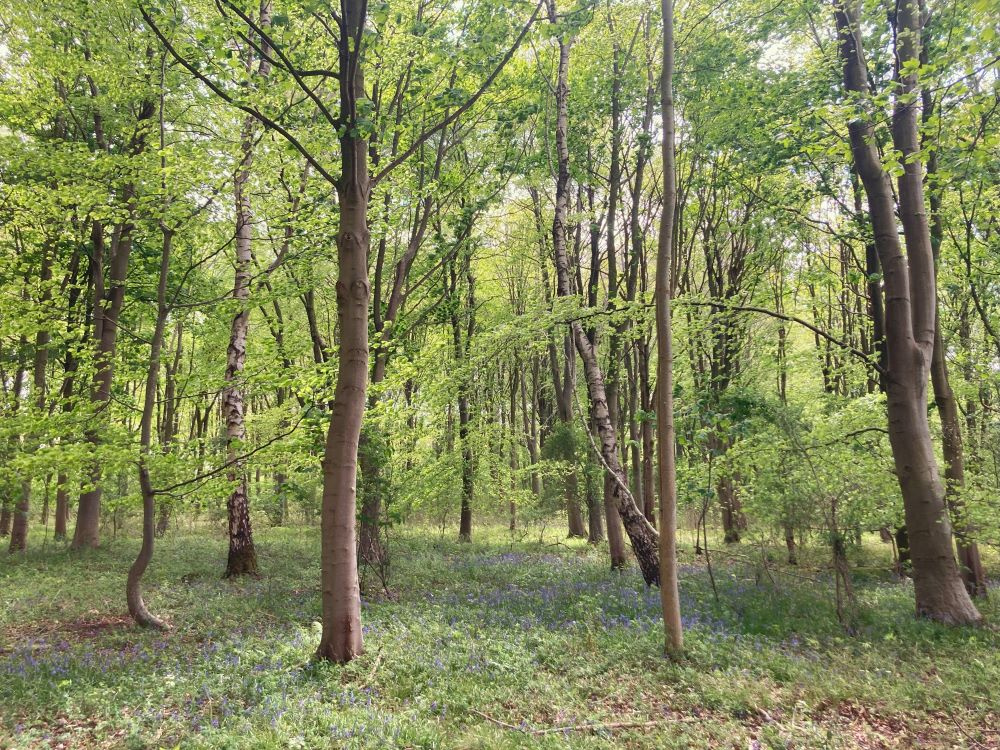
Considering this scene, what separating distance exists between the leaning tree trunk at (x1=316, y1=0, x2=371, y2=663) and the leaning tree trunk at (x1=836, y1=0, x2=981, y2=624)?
20.8ft

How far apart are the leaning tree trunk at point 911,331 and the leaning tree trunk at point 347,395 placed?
6334mm

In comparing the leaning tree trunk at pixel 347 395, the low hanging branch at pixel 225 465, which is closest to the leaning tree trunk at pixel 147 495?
the low hanging branch at pixel 225 465

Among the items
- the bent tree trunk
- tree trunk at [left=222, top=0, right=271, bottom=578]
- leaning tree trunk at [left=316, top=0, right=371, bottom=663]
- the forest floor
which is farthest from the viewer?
the bent tree trunk

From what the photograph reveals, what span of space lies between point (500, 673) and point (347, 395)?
329 cm

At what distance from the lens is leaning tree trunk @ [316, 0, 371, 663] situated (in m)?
5.66

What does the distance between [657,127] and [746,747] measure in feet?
45.0

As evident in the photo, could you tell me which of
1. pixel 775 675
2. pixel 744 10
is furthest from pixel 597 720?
pixel 744 10

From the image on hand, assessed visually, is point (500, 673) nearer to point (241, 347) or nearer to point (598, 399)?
point (598, 399)

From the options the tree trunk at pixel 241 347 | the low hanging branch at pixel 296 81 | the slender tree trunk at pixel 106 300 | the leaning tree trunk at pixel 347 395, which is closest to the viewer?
the low hanging branch at pixel 296 81

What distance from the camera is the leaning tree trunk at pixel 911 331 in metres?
7.05

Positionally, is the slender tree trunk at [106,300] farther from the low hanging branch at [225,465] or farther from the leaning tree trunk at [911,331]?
the leaning tree trunk at [911,331]

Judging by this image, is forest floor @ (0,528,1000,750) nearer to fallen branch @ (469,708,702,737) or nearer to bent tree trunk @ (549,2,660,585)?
fallen branch @ (469,708,702,737)

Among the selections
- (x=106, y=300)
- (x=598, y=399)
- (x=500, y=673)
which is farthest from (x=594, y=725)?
(x=106, y=300)

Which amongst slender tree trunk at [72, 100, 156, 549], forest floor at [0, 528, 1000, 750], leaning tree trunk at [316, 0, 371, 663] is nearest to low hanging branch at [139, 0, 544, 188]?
leaning tree trunk at [316, 0, 371, 663]
